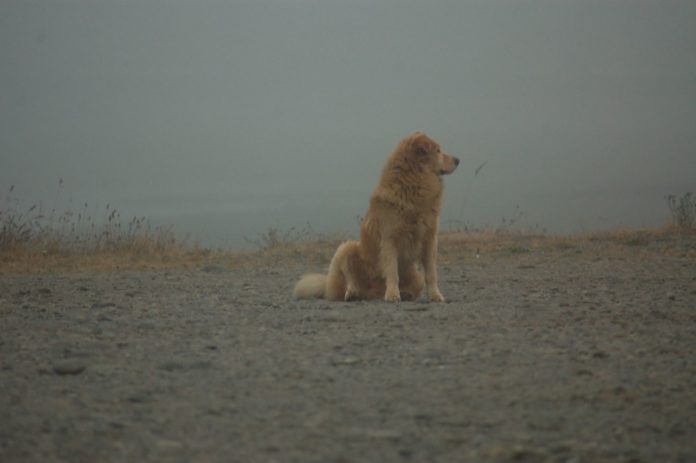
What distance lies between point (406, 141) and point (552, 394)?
442 cm

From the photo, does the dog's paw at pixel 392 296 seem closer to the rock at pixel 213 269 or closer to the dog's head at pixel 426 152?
the dog's head at pixel 426 152

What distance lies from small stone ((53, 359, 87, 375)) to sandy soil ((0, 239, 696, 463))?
0.01m

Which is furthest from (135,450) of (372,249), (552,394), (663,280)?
(663,280)

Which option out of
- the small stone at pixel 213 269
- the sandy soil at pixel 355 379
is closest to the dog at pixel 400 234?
the sandy soil at pixel 355 379

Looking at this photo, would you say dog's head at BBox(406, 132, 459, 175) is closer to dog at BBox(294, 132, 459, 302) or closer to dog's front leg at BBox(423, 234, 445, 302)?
dog at BBox(294, 132, 459, 302)

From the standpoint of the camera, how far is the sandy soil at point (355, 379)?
2.85m

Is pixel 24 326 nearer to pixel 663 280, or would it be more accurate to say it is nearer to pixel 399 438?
pixel 399 438

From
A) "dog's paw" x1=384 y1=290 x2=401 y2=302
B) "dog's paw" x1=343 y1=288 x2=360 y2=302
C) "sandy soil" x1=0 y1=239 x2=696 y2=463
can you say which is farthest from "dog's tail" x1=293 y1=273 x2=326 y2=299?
"dog's paw" x1=384 y1=290 x2=401 y2=302

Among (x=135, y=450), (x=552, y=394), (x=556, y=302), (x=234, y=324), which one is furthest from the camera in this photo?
(x=556, y=302)

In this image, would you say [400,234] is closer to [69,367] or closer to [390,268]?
[390,268]

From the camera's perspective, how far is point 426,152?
24.5 feet

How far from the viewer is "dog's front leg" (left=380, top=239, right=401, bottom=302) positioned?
720 centimetres

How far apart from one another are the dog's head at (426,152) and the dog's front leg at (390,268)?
0.96 m

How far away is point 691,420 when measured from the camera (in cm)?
315
